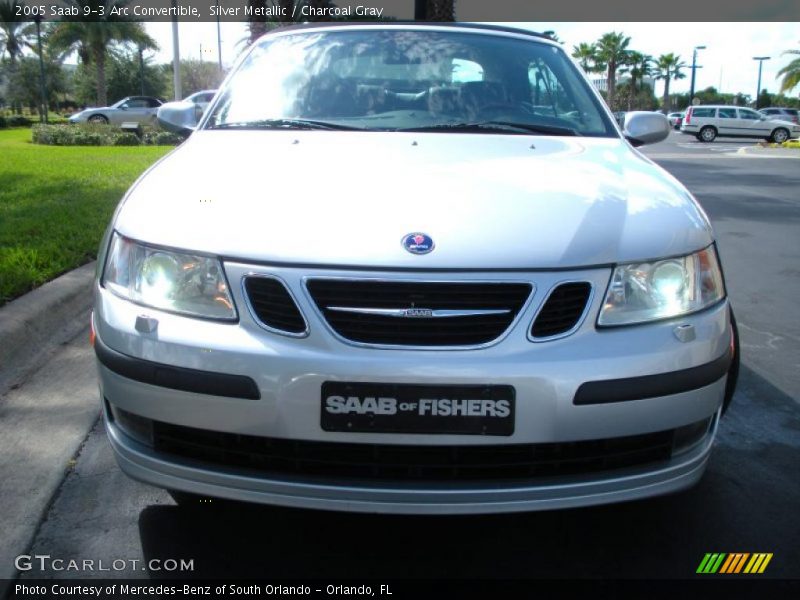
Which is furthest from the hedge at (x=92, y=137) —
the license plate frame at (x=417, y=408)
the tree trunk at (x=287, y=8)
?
the license plate frame at (x=417, y=408)

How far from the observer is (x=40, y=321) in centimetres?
426

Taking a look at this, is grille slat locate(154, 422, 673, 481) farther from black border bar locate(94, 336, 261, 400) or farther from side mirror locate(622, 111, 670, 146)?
side mirror locate(622, 111, 670, 146)

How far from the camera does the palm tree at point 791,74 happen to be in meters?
35.7

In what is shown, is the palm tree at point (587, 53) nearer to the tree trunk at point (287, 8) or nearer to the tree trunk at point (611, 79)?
the tree trunk at point (611, 79)

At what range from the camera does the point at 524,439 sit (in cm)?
198

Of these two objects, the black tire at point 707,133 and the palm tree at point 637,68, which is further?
the palm tree at point 637,68

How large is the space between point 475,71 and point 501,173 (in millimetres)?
1101

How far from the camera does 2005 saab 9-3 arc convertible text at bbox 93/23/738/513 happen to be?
6.47ft

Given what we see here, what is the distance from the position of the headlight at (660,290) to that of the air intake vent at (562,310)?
0.06 m

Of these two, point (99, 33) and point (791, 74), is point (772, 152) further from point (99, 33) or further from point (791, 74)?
point (99, 33)

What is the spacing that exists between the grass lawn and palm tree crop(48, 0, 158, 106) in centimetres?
2886

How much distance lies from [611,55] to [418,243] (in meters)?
71.0

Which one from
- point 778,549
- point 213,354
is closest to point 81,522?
point 213,354

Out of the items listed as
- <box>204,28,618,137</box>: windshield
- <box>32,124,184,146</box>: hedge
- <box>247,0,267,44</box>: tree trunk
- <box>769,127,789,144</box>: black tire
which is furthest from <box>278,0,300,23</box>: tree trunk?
<box>769,127,789,144</box>: black tire
